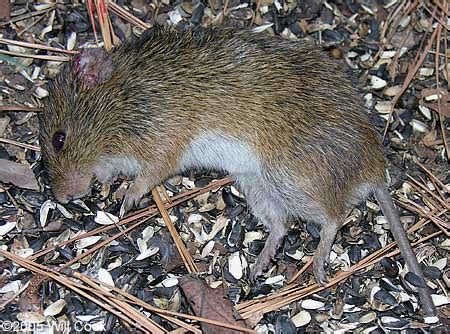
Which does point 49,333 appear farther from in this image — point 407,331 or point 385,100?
point 385,100

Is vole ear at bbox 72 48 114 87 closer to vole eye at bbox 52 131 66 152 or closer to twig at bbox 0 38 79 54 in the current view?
vole eye at bbox 52 131 66 152

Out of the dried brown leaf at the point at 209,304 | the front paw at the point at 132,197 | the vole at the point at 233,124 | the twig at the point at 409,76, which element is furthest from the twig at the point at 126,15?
the dried brown leaf at the point at 209,304

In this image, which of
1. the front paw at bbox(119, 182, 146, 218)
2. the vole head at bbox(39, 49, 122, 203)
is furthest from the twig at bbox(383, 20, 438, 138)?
the vole head at bbox(39, 49, 122, 203)

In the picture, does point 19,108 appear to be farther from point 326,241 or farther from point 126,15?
point 326,241

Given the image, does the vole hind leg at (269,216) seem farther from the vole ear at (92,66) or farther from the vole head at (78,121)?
the vole ear at (92,66)

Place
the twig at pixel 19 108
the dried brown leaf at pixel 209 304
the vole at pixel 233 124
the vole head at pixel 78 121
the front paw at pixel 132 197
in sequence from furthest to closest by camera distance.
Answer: the twig at pixel 19 108 < the front paw at pixel 132 197 < the vole at pixel 233 124 < the vole head at pixel 78 121 < the dried brown leaf at pixel 209 304

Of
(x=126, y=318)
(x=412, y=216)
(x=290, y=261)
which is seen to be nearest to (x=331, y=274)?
(x=290, y=261)
